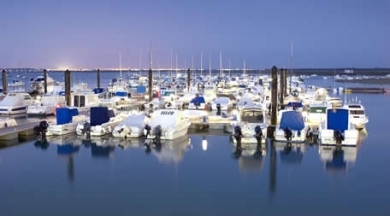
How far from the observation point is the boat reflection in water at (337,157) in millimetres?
17578

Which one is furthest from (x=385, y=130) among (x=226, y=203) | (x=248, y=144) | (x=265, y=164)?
(x=226, y=203)

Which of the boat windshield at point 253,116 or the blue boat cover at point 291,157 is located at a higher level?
the boat windshield at point 253,116

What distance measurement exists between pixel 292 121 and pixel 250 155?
3.17 m

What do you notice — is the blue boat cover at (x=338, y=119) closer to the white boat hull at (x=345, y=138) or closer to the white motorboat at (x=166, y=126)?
the white boat hull at (x=345, y=138)

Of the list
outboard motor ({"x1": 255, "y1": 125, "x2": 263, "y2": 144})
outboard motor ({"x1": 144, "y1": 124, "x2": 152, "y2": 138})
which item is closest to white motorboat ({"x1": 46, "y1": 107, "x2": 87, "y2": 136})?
outboard motor ({"x1": 144, "y1": 124, "x2": 152, "y2": 138})

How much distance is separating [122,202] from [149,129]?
9373mm

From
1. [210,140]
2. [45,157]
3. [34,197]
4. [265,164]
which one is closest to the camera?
[34,197]

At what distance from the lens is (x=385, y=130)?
1058 inches

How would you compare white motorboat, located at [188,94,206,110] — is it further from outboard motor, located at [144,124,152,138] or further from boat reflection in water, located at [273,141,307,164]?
boat reflection in water, located at [273,141,307,164]

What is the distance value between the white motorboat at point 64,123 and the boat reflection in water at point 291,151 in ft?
34.1

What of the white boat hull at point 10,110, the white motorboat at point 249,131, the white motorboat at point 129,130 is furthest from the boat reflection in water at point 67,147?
the white boat hull at point 10,110

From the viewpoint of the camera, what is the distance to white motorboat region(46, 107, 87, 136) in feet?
76.5

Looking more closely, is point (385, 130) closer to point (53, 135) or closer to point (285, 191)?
point (285, 191)

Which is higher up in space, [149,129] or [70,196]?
[149,129]
